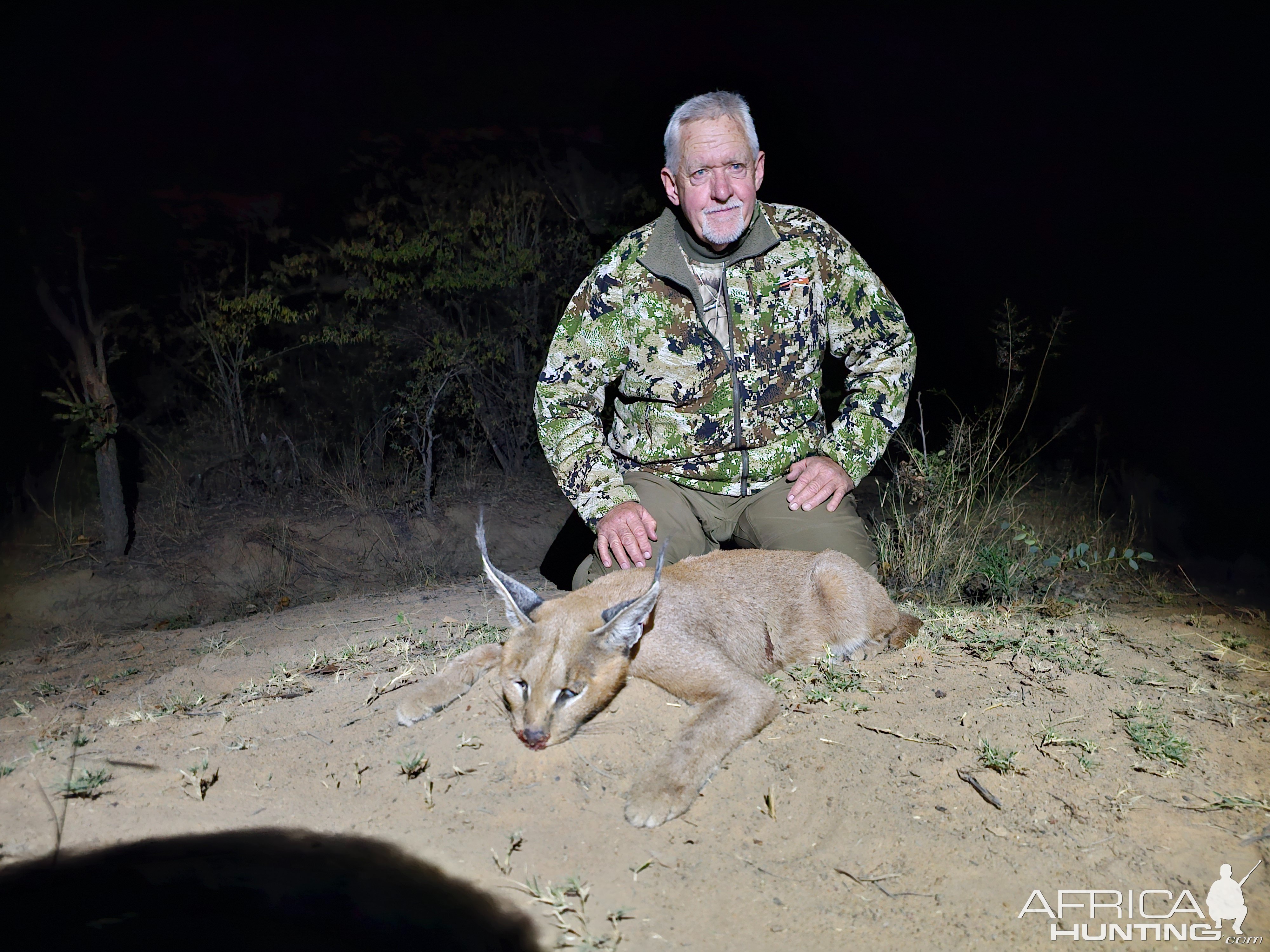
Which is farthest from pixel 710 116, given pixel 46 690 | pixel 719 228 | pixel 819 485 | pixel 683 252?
pixel 46 690

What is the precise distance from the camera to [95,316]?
7.79 meters

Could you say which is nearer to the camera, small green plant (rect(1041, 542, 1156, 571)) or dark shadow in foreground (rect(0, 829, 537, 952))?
dark shadow in foreground (rect(0, 829, 537, 952))

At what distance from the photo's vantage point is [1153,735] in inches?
130

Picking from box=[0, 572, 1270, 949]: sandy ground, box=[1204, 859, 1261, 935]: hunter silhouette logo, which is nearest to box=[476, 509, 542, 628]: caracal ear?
box=[0, 572, 1270, 949]: sandy ground

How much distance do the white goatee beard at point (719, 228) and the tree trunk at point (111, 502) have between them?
6.15 m

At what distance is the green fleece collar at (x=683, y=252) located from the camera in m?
4.66

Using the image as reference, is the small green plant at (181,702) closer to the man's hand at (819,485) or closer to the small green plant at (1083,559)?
the man's hand at (819,485)

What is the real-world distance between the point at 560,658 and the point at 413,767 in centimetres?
63

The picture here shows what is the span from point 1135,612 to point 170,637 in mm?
5993

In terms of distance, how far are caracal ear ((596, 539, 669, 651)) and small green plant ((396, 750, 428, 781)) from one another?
74 centimetres

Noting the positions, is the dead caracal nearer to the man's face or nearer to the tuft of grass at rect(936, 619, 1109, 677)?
the tuft of grass at rect(936, 619, 1109, 677)

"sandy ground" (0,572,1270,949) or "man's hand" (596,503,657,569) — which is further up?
"man's hand" (596,503,657,569)

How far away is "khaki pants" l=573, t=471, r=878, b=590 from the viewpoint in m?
4.68

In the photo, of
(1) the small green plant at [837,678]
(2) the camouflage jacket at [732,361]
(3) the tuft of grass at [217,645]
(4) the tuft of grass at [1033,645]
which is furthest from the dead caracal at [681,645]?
(3) the tuft of grass at [217,645]
